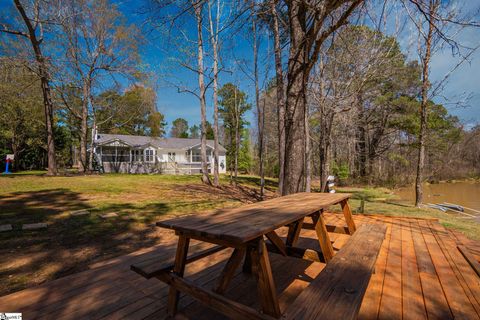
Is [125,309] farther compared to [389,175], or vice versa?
[389,175]

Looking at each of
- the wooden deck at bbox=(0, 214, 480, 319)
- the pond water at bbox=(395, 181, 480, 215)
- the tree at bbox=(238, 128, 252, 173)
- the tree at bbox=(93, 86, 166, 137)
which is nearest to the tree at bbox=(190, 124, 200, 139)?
the tree at bbox=(93, 86, 166, 137)

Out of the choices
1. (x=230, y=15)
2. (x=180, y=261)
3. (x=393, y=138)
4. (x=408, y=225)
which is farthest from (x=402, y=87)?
(x=180, y=261)

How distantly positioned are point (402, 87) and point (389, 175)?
6.61m

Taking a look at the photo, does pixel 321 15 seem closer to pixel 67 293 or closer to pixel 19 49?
pixel 67 293

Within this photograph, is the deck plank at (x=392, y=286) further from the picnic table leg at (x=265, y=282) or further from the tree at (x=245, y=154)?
the tree at (x=245, y=154)

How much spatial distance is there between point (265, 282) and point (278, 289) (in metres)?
0.86

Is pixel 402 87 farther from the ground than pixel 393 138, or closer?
farther from the ground

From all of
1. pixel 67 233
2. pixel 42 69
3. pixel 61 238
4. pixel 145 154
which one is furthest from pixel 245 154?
pixel 61 238

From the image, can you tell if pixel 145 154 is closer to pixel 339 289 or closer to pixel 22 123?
pixel 22 123

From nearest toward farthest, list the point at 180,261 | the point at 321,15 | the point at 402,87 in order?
1. the point at 180,261
2. the point at 321,15
3. the point at 402,87

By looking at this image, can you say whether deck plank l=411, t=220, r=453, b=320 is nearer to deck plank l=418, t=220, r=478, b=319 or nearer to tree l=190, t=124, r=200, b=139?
deck plank l=418, t=220, r=478, b=319

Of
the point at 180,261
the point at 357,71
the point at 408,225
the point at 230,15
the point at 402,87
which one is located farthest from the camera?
the point at 402,87

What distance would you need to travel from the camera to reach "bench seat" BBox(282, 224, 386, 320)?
46.9 inches

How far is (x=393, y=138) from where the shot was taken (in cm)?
1897
